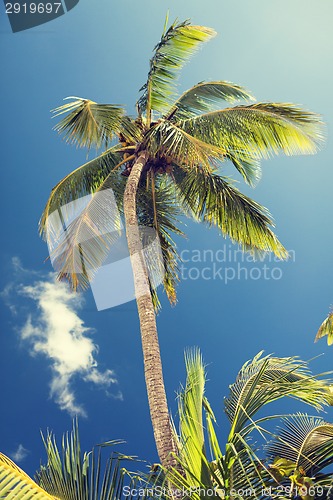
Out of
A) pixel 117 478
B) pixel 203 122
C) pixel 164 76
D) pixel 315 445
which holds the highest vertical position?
pixel 164 76

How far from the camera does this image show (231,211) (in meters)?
9.92

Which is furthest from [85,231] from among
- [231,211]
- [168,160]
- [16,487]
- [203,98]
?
[16,487]

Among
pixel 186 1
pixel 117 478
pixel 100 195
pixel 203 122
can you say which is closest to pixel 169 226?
pixel 100 195

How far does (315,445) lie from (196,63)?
21.8 meters

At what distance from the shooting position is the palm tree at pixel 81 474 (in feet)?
15.4

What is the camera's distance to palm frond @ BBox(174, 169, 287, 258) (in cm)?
991

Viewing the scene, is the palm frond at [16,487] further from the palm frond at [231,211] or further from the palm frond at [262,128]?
the palm frond at [262,128]

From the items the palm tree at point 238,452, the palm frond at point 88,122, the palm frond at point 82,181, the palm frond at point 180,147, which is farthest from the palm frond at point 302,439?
the palm frond at point 88,122

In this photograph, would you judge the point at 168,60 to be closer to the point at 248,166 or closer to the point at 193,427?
the point at 248,166

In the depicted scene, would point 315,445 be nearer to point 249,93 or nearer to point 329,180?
point 249,93

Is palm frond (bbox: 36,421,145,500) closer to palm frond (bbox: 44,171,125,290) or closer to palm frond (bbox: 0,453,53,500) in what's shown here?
palm frond (bbox: 0,453,53,500)

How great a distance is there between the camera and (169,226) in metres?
11.8

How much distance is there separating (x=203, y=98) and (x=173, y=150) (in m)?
2.55

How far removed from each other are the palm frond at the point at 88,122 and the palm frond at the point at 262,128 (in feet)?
4.21
